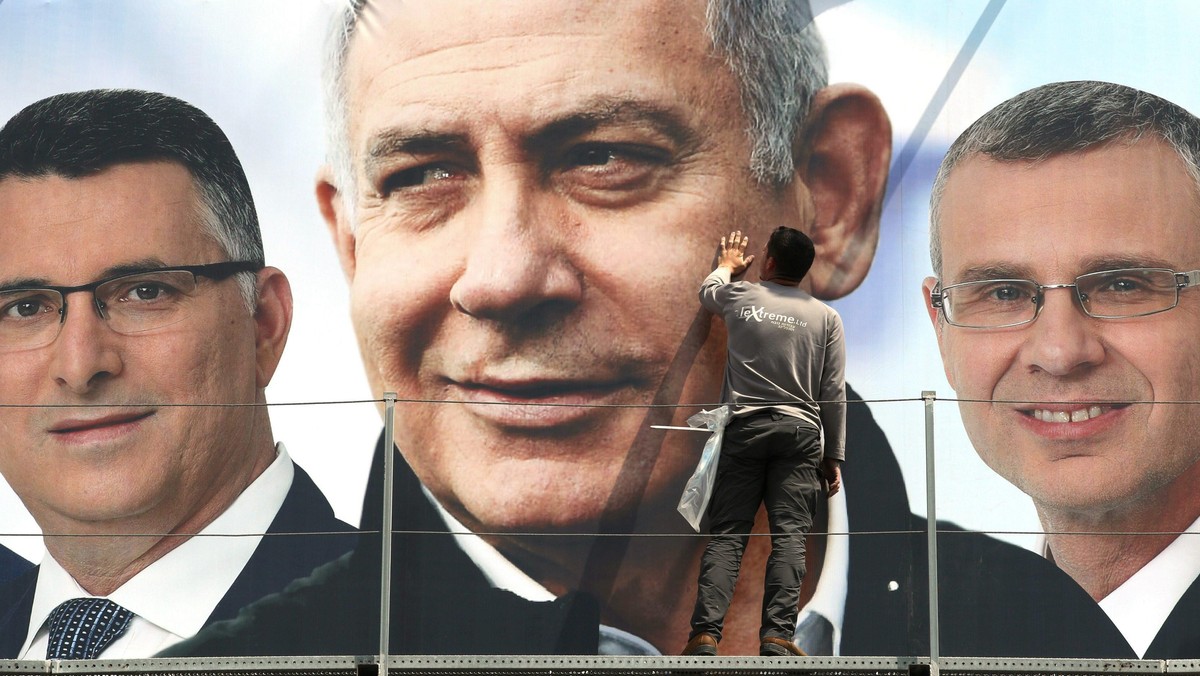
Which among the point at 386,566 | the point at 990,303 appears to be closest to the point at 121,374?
the point at 386,566

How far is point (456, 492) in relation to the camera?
538 centimetres

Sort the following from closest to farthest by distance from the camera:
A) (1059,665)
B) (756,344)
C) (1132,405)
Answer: (1059,665) → (756,344) → (1132,405)

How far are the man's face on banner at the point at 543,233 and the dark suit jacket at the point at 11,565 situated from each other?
1.41m

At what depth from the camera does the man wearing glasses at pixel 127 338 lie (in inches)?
211

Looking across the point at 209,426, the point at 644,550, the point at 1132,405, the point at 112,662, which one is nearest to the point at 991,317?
the point at 1132,405

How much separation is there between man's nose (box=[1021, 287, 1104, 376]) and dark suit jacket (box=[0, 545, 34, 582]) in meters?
3.68

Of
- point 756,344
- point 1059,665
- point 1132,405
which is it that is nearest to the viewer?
point 1059,665

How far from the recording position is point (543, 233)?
5.36 m

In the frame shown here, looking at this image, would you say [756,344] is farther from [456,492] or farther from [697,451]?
[456,492]

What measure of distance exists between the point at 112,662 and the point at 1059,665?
9.77 feet

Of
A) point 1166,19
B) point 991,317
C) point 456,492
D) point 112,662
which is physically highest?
point 1166,19

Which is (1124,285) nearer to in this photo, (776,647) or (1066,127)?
(1066,127)

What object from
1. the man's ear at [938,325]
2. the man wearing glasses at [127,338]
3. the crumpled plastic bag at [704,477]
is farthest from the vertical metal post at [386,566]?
the man's ear at [938,325]

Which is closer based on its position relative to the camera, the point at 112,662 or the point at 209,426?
the point at 112,662
